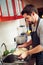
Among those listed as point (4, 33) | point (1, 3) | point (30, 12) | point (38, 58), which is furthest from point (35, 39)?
point (4, 33)

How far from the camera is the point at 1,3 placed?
2219 mm

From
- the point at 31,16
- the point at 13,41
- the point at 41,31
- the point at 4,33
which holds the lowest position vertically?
the point at 13,41

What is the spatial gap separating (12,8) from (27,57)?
132cm

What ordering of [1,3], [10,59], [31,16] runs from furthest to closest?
[1,3], [31,16], [10,59]

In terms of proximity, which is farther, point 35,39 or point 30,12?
point 35,39

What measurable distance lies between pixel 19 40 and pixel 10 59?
125 centimetres

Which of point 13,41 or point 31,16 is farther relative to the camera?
point 13,41

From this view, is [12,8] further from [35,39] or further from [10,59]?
[10,59]

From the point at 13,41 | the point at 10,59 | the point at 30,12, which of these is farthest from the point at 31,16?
the point at 13,41

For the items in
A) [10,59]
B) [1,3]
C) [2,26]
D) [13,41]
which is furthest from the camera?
[13,41]

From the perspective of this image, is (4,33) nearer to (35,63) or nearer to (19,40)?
(19,40)

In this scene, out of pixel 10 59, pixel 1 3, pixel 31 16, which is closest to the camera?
pixel 10 59

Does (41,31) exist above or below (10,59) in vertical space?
above

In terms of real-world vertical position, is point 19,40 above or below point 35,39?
below
